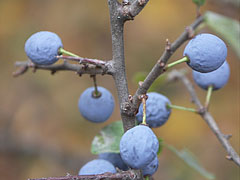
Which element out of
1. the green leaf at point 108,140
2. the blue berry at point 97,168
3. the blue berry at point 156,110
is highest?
the blue berry at point 156,110

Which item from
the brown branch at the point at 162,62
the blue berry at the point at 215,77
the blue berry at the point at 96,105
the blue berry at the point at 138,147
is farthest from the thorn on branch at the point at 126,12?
the blue berry at the point at 215,77

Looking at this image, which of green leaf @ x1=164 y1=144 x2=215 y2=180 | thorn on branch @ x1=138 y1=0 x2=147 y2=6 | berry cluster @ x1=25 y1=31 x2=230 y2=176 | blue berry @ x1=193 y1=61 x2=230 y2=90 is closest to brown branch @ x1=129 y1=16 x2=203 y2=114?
berry cluster @ x1=25 y1=31 x2=230 y2=176

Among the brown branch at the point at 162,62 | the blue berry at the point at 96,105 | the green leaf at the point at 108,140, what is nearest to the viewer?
the brown branch at the point at 162,62

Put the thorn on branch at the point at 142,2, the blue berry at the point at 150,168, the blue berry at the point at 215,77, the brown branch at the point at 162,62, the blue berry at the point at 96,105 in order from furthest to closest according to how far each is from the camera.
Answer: the blue berry at the point at 215,77 < the blue berry at the point at 96,105 < the blue berry at the point at 150,168 < the thorn on branch at the point at 142,2 < the brown branch at the point at 162,62

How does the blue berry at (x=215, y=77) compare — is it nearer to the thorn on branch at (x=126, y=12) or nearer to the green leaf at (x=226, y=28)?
the green leaf at (x=226, y=28)

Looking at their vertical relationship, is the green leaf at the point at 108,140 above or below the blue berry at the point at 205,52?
below

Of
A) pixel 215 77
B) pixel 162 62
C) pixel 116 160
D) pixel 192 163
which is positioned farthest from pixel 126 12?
pixel 192 163

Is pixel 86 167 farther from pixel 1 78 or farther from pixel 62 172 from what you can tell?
pixel 1 78

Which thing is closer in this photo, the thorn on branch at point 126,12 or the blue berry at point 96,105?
the thorn on branch at point 126,12
